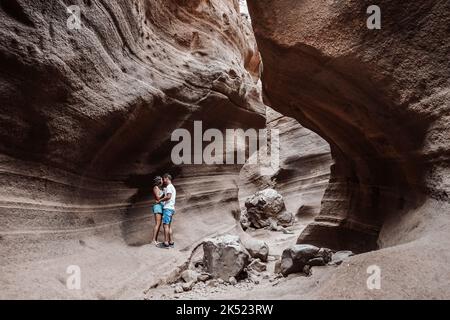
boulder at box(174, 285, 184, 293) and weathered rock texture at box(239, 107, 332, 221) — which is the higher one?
weathered rock texture at box(239, 107, 332, 221)

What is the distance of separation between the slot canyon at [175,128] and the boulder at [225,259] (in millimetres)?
394

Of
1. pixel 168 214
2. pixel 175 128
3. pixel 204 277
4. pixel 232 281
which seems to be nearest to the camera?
pixel 232 281

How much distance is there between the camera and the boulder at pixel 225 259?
4418 millimetres

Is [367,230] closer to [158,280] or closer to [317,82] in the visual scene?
[317,82]

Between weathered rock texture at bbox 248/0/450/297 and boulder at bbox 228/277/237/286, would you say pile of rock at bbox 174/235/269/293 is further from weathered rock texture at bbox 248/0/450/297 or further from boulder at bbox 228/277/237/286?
weathered rock texture at bbox 248/0/450/297

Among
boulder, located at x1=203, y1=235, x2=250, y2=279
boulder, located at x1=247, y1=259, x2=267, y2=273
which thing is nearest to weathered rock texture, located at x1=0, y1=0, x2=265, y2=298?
boulder, located at x1=203, y1=235, x2=250, y2=279

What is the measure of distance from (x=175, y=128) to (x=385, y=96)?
3.89 metres

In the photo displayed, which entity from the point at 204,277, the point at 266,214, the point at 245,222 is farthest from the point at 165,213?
the point at 266,214

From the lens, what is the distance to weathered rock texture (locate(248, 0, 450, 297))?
3.46 m

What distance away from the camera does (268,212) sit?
11281 millimetres

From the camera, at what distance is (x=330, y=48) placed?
4.22 meters

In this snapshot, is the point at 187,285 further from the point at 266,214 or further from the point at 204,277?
the point at 266,214

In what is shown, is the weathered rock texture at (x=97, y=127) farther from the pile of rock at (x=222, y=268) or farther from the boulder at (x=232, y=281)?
the boulder at (x=232, y=281)
